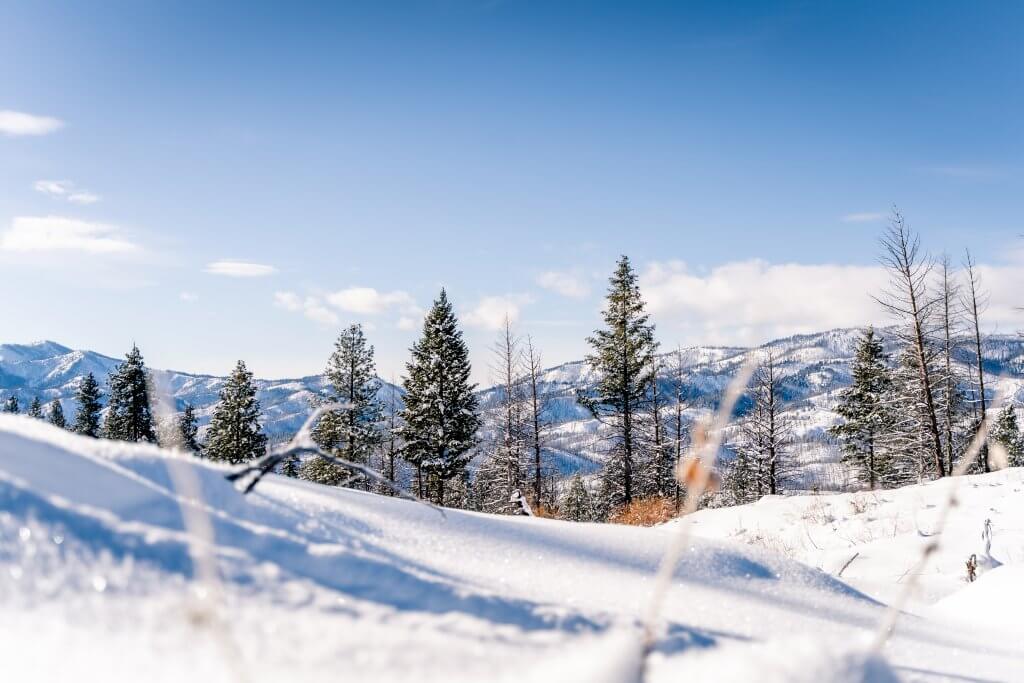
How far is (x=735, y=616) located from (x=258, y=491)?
4.27ft

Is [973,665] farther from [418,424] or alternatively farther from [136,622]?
[418,424]

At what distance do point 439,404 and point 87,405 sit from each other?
28.6m

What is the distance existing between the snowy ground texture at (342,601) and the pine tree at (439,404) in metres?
27.0

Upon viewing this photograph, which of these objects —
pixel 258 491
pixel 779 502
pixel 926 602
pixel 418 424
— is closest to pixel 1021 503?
pixel 779 502

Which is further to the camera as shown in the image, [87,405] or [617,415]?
[87,405]

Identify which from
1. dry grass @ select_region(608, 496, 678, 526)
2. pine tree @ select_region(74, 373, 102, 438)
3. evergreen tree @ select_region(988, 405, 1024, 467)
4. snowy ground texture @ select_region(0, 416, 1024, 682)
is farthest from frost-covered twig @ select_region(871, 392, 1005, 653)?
pine tree @ select_region(74, 373, 102, 438)

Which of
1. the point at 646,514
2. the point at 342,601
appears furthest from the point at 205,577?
the point at 646,514

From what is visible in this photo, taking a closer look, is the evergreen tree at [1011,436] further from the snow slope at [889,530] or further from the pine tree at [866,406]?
the snow slope at [889,530]

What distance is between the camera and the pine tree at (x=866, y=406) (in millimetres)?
31750

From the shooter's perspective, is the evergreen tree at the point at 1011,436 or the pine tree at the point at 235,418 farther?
the evergreen tree at the point at 1011,436

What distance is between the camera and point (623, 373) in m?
27.6

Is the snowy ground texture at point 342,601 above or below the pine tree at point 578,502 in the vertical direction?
above

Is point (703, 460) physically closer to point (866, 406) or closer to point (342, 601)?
point (342, 601)

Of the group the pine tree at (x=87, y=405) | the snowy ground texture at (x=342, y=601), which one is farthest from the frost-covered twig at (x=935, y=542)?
the pine tree at (x=87, y=405)
